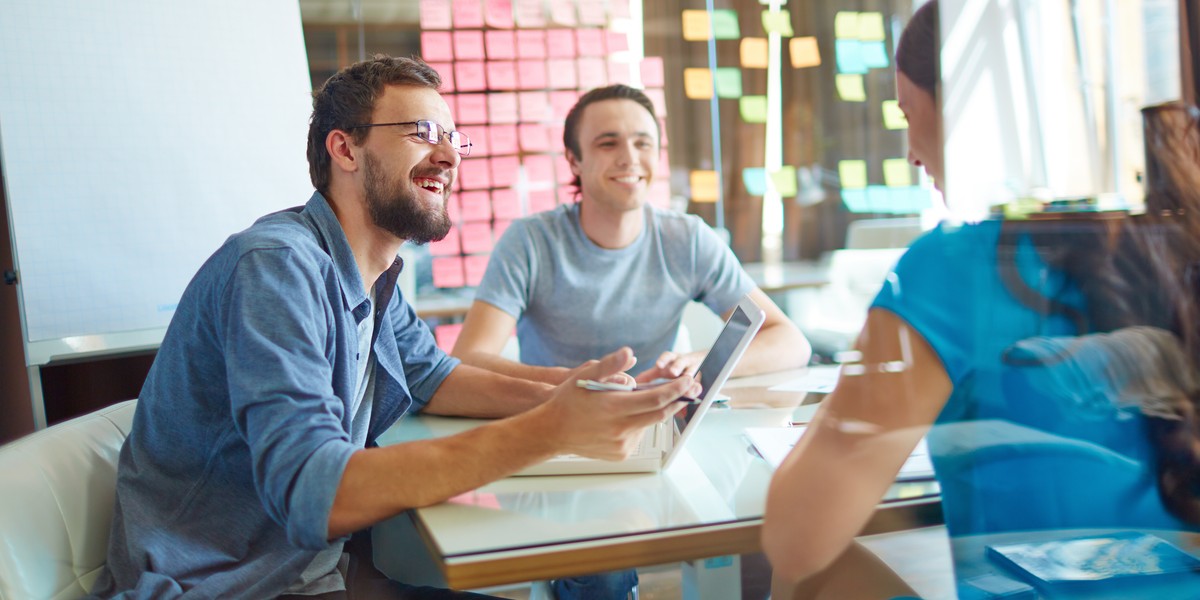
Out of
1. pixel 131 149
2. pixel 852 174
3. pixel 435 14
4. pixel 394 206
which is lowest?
pixel 394 206

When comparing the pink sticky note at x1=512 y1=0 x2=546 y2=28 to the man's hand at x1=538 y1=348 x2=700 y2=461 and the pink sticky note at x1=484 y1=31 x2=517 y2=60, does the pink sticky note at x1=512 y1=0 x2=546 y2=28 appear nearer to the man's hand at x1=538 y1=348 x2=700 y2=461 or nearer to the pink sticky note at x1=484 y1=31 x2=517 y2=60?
the pink sticky note at x1=484 y1=31 x2=517 y2=60

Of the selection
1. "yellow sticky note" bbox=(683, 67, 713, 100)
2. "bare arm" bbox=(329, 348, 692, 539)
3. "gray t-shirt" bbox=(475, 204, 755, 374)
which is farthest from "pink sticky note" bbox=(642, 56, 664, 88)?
"bare arm" bbox=(329, 348, 692, 539)

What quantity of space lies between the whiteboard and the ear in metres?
0.81

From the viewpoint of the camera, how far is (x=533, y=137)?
4230mm

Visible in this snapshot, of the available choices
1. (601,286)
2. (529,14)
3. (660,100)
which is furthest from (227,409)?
(660,100)

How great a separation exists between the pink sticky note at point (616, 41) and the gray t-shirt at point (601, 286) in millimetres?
2489

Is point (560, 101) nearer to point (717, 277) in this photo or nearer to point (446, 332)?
point (446, 332)

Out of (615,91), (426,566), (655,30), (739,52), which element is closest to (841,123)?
(739,52)

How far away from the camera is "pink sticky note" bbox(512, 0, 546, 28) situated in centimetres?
422

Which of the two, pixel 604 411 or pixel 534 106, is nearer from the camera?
pixel 604 411

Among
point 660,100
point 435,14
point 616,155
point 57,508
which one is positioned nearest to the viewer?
point 57,508

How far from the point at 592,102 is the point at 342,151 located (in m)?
0.93

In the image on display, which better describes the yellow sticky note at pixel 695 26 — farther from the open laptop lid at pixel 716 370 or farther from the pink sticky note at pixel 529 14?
the open laptop lid at pixel 716 370

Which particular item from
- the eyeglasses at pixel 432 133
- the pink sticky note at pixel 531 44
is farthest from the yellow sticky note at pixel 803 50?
the eyeglasses at pixel 432 133
